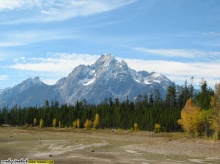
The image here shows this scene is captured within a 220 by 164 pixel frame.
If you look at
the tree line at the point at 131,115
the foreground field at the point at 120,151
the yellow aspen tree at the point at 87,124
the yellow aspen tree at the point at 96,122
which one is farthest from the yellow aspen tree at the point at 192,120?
the yellow aspen tree at the point at 87,124

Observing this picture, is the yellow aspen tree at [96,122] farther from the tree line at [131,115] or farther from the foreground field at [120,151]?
the foreground field at [120,151]

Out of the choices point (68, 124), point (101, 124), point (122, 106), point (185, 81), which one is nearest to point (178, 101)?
point (185, 81)

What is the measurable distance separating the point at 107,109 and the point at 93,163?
131 meters

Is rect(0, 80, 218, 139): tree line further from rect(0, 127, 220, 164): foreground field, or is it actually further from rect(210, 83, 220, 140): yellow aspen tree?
rect(0, 127, 220, 164): foreground field

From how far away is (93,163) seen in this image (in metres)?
42.3

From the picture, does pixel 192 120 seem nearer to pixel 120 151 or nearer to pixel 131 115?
pixel 120 151

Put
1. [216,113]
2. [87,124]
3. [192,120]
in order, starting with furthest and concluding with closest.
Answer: [87,124] → [192,120] → [216,113]

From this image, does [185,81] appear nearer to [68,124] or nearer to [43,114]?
[68,124]

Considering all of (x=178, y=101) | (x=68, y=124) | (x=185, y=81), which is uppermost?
(x=185, y=81)

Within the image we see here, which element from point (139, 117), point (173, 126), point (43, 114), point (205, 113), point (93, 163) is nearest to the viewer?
point (93, 163)

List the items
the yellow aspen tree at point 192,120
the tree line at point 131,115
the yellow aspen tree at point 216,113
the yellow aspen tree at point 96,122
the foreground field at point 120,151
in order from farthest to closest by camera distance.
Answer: the yellow aspen tree at point 96,122 → the tree line at point 131,115 → the yellow aspen tree at point 192,120 → the yellow aspen tree at point 216,113 → the foreground field at point 120,151

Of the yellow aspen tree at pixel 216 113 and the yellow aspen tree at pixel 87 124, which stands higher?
the yellow aspen tree at pixel 216 113

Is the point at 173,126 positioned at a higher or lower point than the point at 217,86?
lower

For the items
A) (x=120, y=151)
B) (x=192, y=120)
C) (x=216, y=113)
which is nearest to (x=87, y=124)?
(x=192, y=120)
